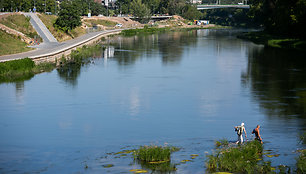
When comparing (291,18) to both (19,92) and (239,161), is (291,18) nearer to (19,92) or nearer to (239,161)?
(19,92)

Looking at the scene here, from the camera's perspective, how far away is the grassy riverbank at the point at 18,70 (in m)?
53.2

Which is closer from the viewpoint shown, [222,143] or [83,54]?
[222,143]

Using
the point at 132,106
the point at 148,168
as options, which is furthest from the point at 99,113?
the point at 148,168

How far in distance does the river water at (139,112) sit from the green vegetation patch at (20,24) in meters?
34.4

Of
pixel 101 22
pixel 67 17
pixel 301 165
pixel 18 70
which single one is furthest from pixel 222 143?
pixel 101 22

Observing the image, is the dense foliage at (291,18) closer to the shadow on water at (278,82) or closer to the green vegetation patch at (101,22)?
the shadow on water at (278,82)

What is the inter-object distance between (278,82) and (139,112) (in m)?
21.3

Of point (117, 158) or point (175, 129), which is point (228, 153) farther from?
point (175, 129)

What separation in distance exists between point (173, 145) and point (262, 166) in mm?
6861

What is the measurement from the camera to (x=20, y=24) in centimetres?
9750

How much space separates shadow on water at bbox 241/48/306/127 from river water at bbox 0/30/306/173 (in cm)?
10

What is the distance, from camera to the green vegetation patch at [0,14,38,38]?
9388 cm

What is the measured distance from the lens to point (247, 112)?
123 ft

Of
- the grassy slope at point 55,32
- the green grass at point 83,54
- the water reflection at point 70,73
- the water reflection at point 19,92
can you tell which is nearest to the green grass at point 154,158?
the water reflection at point 19,92
